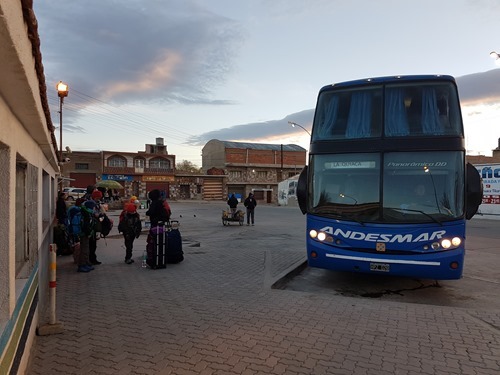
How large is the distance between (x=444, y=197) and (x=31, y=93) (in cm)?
622

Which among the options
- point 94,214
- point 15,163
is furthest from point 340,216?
point 94,214

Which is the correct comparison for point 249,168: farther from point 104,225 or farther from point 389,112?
point 389,112

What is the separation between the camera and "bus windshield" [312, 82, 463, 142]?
22.2 ft

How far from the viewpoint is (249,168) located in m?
67.0

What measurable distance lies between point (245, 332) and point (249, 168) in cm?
6238

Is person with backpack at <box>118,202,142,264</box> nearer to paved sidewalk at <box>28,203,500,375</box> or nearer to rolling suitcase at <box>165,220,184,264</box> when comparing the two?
rolling suitcase at <box>165,220,184,264</box>

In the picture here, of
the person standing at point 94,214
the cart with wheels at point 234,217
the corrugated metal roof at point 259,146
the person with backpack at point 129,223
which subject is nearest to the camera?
the person standing at point 94,214

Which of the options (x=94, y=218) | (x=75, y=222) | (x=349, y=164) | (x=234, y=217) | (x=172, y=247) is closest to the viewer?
(x=349, y=164)

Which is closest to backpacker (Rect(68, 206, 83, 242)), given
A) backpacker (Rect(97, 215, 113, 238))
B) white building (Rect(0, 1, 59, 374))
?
backpacker (Rect(97, 215, 113, 238))

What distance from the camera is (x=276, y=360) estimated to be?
408 centimetres

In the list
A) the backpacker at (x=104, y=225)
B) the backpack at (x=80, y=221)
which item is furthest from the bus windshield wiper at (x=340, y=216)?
the backpacker at (x=104, y=225)

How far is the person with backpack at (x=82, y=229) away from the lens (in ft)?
27.0

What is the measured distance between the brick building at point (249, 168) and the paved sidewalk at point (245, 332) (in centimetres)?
5446

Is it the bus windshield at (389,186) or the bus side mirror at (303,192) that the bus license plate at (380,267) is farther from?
the bus side mirror at (303,192)
